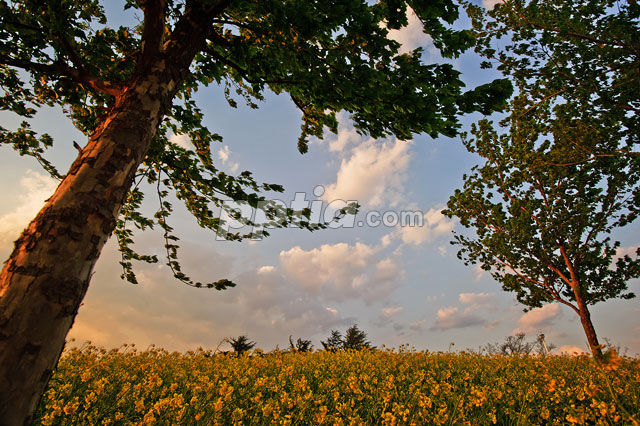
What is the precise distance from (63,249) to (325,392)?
15.0ft

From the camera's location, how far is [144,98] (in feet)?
9.36

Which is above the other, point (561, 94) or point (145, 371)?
point (561, 94)

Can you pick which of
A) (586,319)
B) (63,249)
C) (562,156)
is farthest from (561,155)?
(63,249)

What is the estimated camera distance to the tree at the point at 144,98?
1946 millimetres

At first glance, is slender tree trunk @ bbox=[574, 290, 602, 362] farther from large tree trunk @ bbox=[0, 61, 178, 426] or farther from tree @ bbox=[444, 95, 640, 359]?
large tree trunk @ bbox=[0, 61, 178, 426]

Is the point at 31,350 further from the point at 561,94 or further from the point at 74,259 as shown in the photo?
the point at 561,94

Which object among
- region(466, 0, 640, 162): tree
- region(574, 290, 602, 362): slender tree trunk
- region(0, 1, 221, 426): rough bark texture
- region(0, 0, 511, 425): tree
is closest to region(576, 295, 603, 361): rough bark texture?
region(574, 290, 602, 362): slender tree trunk

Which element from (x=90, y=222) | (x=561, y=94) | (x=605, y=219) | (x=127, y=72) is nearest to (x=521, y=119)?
(x=561, y=94)

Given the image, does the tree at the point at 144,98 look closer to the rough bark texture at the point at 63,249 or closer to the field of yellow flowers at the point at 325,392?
the rough bark texture at the point at 63,249

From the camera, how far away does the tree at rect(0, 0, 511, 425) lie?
1.95 meters

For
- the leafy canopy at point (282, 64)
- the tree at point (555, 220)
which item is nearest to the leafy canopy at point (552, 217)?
the tree at point (555, 220)

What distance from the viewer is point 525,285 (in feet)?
50.8

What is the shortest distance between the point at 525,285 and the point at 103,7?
18846mm

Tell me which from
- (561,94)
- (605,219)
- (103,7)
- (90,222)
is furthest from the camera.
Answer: (605,219)
